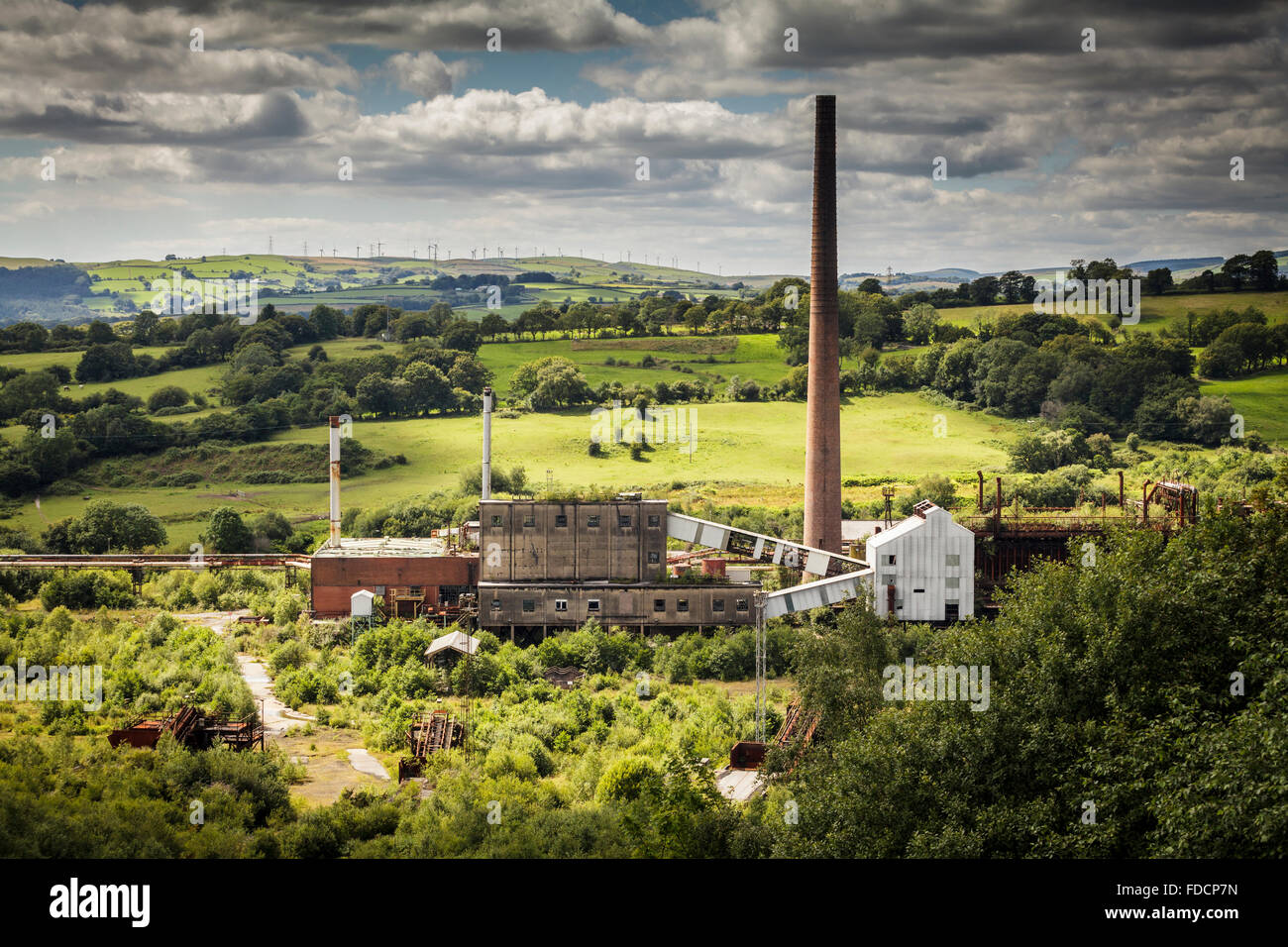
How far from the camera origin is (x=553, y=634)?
161 ft

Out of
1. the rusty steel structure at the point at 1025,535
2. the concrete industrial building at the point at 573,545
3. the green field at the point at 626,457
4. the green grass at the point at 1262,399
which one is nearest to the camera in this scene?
the concrete industrial building at the point at 573,545

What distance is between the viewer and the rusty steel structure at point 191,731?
33906 mm

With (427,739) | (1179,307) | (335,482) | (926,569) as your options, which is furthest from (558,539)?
(1179,307)

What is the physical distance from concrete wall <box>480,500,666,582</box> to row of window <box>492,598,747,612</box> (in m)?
1.08

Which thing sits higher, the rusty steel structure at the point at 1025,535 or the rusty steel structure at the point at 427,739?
the rusty steel structure at the point at 1025,535

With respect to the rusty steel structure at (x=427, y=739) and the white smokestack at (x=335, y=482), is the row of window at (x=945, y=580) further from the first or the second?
the white smokestack at (x=335, y=482)

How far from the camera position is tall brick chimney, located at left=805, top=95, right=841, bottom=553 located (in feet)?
179

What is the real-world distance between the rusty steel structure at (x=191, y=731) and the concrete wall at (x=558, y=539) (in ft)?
47.9

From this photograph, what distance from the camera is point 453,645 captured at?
44.1 meters

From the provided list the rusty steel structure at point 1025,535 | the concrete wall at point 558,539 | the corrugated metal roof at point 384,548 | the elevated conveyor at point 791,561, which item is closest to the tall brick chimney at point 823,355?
the elevated conveyor at point 791,561

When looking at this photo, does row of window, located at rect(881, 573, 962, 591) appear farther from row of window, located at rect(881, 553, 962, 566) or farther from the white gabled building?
row of window, located at rect(881, 553, 962, 566)
